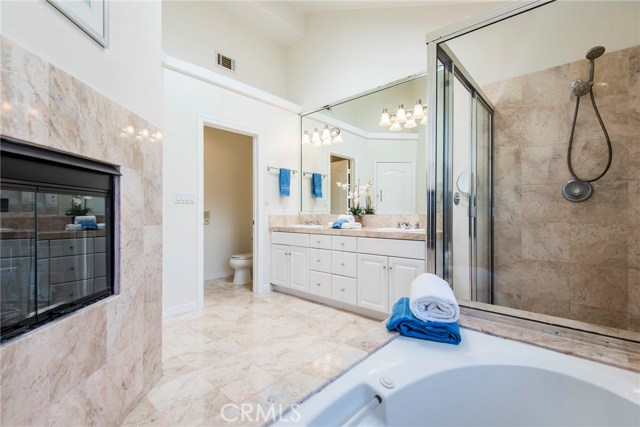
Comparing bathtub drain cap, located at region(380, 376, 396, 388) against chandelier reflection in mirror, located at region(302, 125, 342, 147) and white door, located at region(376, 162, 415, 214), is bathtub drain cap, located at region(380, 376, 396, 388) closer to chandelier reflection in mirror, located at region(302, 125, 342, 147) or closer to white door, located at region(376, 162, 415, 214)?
white door, located at region(376, 162, 415, 214)

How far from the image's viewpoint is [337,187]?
3.51m

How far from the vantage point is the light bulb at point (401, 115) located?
287 cm

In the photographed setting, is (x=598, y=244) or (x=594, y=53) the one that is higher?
(x=594, y=53)

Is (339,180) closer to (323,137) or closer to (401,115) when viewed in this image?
(323,137)

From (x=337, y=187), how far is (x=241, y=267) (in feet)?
5.51

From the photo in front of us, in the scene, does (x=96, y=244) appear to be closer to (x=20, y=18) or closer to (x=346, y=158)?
(x=20, y=18)

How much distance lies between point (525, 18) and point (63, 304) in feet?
9.49

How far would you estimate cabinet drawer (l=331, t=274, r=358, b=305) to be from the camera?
2.64 meters

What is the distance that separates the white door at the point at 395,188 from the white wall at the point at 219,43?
214 centimetres

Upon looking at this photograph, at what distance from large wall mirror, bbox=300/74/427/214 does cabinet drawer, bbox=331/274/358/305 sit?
89cm

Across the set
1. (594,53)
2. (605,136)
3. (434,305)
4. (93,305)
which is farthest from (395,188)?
(93,305)

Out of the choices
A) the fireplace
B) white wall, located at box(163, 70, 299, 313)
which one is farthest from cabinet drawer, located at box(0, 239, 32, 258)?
white wall, located at box(163, 70, 299, 313)

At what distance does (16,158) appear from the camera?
809mm

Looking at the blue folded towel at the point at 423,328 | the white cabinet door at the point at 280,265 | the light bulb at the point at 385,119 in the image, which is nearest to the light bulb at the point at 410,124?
the light bulb at the point at 385,119
